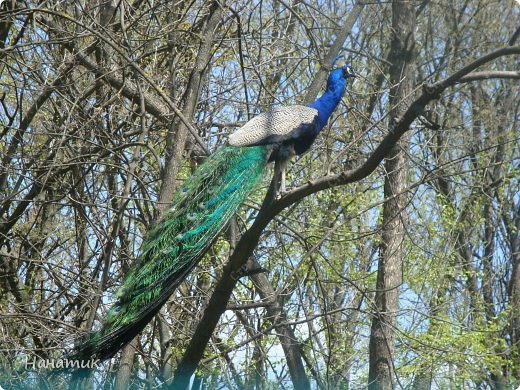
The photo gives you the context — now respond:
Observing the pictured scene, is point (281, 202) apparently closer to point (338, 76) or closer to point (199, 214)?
point (199, 214)

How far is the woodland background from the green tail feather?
32 centimetres

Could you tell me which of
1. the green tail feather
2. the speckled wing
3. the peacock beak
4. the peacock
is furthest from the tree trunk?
the green tail feather

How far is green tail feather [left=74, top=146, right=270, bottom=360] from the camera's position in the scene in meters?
4.07

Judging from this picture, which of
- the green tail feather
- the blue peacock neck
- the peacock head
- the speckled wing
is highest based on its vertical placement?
the peacock head

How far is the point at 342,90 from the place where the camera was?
18.3ft

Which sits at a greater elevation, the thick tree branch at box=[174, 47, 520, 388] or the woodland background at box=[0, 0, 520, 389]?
the woodland background at box=[0, 0, 520, 389]

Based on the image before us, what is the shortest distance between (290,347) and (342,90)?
102 inches

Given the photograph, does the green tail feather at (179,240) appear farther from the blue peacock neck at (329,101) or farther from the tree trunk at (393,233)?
the tree trunk at (393,233)

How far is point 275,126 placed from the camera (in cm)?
513

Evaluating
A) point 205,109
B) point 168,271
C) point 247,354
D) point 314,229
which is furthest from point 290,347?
point 168,271

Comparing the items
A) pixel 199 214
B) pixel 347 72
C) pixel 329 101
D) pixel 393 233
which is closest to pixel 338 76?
pixel 347 72

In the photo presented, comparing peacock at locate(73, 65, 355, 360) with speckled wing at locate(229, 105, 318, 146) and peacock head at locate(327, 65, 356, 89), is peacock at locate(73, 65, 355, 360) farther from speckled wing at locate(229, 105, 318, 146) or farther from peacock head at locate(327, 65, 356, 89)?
peacock head at locate(327, 65, 356, 89)

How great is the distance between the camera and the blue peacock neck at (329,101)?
17.9ft

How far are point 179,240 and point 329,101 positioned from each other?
1.77 meters
